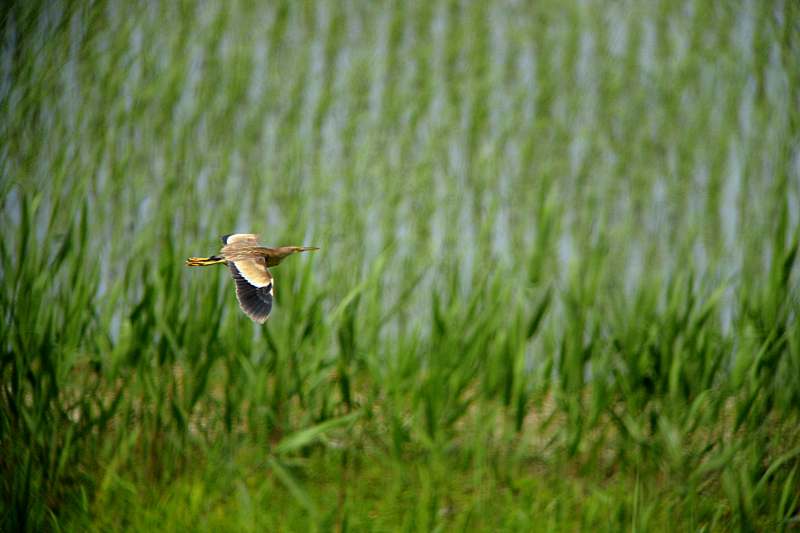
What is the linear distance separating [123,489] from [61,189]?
1.28 m

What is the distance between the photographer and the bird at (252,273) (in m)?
2.86

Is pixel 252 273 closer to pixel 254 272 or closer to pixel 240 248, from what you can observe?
pixel 254 272

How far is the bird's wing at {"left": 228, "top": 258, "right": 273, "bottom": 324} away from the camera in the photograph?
2.85 m

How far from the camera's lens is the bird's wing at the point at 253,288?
9.34 feet

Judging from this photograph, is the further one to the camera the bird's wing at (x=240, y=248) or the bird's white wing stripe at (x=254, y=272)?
the bird's wing at (x=240, y=248)

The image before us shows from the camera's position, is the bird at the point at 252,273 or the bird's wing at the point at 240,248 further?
the bird's wing at the point at 240,248

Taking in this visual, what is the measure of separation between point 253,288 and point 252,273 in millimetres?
68

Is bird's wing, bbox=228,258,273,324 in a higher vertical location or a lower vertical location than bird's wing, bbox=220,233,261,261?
lower

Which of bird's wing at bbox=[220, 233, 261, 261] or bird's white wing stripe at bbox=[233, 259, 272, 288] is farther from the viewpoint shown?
bird's wing at bbox=[220, 233, 261, 261]

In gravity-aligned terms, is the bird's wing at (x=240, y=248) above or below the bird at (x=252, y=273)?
above

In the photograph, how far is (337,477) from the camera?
14.1 feet

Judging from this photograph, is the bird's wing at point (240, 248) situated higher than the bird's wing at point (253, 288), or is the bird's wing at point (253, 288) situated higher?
the bird's wing at point (240, 248)

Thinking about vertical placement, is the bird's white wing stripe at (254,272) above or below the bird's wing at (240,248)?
below

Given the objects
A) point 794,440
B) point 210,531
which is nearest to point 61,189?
point 210,531
